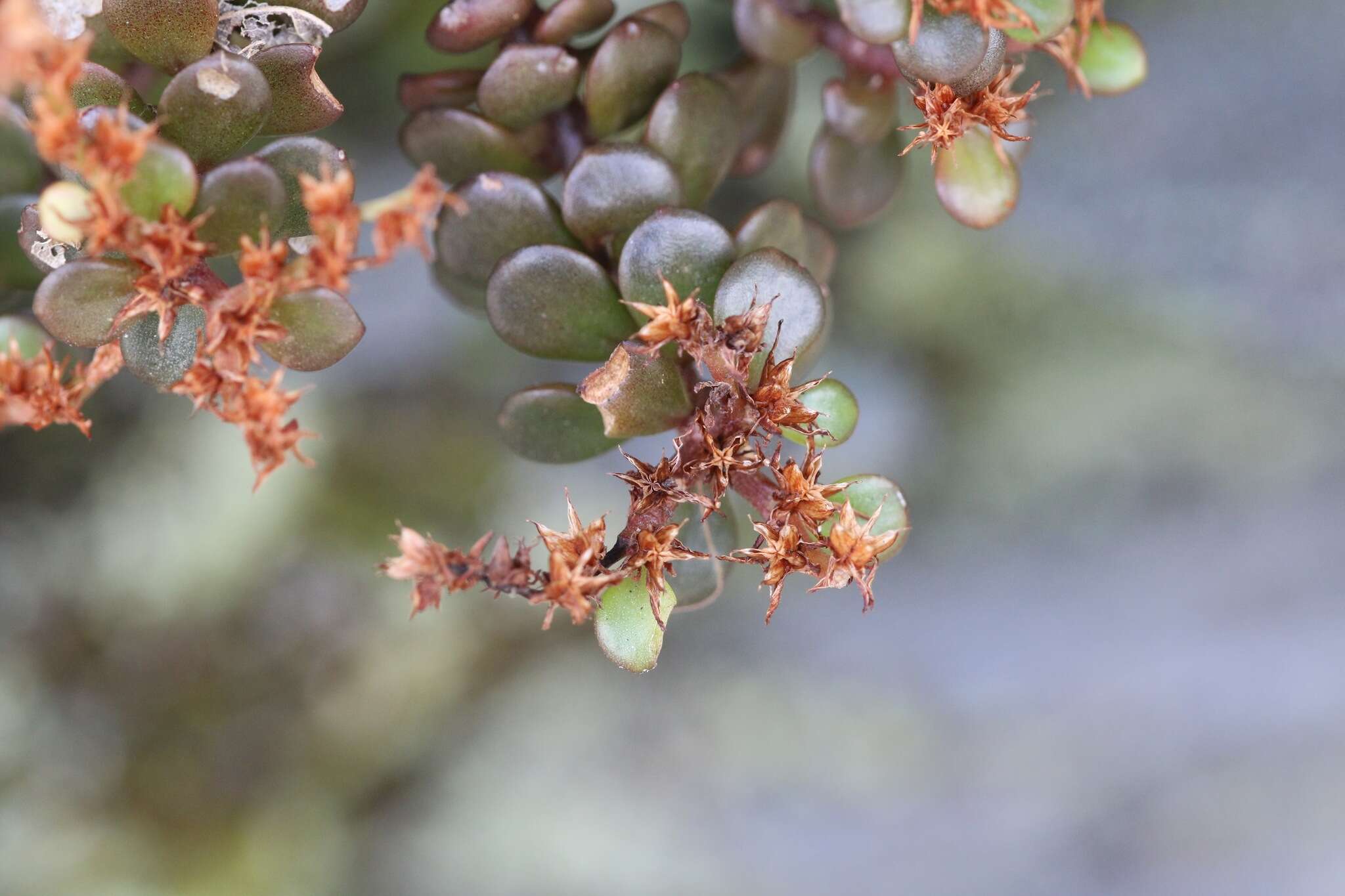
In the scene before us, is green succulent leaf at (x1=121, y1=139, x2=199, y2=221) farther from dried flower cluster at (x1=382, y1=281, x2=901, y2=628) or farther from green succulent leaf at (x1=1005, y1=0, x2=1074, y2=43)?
green succulent leaf at (x1=1005, y1=0, x2=1074, y2=43)

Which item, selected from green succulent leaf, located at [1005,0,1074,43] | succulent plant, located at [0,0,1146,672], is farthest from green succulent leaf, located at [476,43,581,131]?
green succulent leaf, located at [1005,0,1074,43]

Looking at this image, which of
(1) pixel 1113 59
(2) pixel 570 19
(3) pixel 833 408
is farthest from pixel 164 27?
(1) pixel 1113 59

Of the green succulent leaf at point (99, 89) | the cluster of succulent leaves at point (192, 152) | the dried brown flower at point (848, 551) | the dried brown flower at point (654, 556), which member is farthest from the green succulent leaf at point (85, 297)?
the dried brown flower at point (848, 551)

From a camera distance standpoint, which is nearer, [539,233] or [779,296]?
[779,296]

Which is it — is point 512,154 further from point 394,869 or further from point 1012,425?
point 394,869

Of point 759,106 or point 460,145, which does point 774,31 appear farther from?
point 460,145

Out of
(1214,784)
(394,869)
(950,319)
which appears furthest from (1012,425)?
(394,869)
